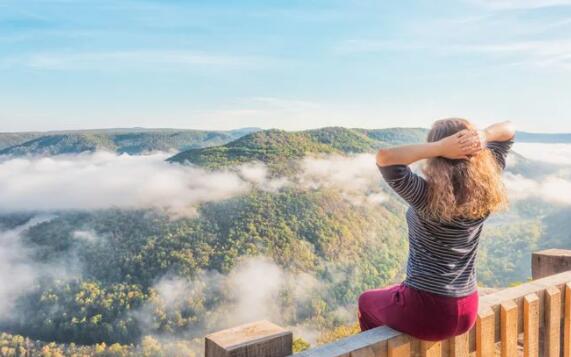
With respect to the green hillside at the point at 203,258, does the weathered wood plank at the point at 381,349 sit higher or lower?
higher

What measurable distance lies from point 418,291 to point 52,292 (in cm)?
7141

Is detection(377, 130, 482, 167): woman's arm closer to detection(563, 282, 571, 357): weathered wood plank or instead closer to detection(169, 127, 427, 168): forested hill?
detection(563, 282, 571, 357): weathered wood plank

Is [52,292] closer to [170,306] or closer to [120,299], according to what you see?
[120,299]

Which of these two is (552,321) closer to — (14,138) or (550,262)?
(550,262)

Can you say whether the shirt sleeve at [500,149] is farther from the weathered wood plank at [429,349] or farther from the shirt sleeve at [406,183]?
the weathered wood plank at [429,349]

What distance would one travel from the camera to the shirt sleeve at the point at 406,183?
1638mm

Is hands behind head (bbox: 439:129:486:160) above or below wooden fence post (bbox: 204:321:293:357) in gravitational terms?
above

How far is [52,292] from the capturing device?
64625 millimetres

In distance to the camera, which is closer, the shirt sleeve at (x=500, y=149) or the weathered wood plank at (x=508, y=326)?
the weathered wood plank at (x=508, y=326)

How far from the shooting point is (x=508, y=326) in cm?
205

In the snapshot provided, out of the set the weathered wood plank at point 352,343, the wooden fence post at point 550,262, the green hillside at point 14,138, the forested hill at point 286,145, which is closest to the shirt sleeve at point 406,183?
the weathered wood plank at point 352,343

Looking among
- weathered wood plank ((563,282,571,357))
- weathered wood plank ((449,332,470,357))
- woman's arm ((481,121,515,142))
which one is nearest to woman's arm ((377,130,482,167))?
woman's arm ((481,121,515,142))

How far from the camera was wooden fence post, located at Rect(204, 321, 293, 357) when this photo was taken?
146 cm

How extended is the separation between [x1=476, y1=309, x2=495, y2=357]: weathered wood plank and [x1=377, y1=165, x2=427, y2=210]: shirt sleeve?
611mm
